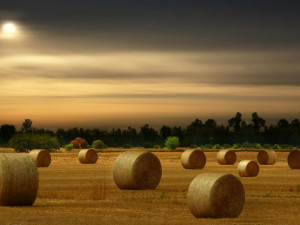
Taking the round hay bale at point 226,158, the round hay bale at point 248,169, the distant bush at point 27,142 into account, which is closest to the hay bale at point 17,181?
the round hay bale at point 248,169

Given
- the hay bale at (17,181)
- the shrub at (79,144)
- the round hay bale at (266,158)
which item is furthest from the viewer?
the shrub at (79,144)

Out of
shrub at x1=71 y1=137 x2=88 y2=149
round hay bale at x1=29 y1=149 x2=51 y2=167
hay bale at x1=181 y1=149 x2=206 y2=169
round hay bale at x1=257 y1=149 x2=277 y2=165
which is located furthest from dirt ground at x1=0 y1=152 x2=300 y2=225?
shrub at x1=71 y1=137 x2=88 y2=149

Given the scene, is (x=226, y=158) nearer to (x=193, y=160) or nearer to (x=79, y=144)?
(x=193, y=160)

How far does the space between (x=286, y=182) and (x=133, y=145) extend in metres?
106

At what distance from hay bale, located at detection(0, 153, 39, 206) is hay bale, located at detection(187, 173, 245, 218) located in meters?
5.15

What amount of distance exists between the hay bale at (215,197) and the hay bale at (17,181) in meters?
5.15

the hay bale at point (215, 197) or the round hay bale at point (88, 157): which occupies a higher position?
the round hay bale at point (88, 157)

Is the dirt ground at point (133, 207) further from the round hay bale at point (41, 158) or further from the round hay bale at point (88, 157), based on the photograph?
the round hay bale at point (88, 157)

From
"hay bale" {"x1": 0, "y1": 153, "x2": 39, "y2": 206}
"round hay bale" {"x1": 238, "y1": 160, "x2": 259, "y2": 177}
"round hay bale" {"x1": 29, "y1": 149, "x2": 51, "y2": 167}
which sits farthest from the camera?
"round hay bale" {"x1": 29, "y1": 149, "x2": 51, "y2": 167}

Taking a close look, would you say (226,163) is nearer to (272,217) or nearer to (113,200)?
(113,200)

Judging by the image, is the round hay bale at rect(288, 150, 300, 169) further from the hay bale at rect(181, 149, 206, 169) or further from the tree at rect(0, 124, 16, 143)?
A: the tree at rect(0, 124, 16, 143)

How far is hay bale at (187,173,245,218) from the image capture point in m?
19.5

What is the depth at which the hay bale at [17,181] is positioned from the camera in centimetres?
2148

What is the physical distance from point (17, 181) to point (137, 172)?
9.38 m
